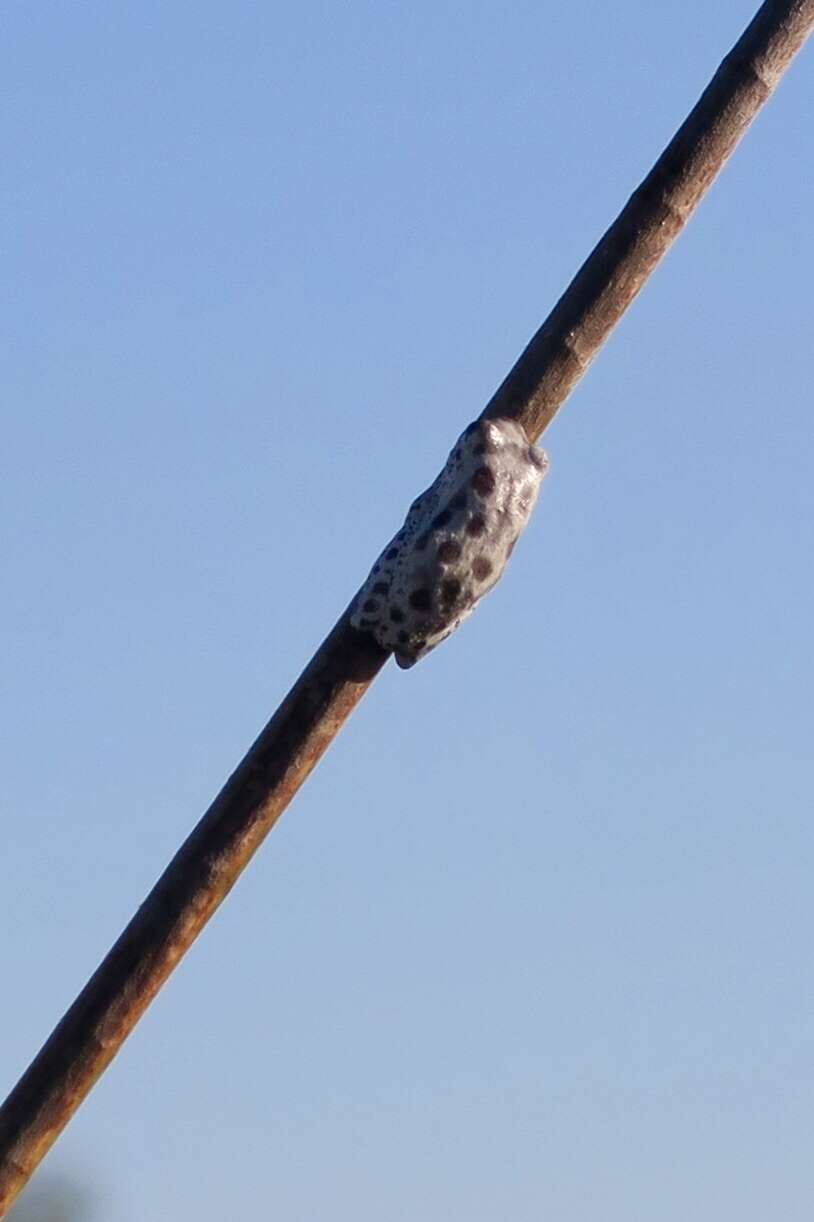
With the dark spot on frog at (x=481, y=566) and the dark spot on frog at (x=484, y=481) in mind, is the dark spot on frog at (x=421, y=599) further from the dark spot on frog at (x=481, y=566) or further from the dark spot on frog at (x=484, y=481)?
the dark spot on frog at (x=484, y=481)

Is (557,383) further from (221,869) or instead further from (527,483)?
(221,869)

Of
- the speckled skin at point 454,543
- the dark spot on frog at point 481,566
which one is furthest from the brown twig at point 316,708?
the dark spot on frog at point 481,566

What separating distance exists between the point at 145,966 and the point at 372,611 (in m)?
0.83

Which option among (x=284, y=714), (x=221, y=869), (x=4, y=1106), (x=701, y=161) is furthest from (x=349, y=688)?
(x=701, y=161)

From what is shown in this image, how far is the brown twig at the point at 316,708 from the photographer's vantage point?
12.8ft

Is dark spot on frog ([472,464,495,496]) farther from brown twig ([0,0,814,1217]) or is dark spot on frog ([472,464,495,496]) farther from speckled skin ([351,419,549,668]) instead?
brown twig ([0,0,814,1217])

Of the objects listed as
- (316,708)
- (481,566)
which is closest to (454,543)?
(481,566)

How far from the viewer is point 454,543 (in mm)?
4391

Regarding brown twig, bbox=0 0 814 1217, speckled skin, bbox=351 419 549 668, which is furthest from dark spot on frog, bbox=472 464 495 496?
brown twig, bbox=0 0 814 1217

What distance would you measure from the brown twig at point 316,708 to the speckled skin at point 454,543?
7cm

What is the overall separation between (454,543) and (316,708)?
1.83 feet

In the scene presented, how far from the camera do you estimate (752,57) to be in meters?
4.27

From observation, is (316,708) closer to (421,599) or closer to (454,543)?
(421,599)

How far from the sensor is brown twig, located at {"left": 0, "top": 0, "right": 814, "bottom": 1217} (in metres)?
3.89
